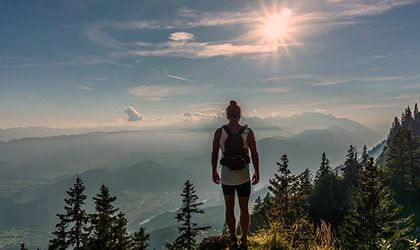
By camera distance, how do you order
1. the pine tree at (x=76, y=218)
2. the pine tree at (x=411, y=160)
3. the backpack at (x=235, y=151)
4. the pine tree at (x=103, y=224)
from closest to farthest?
the backpack at (x=235, y=151) → the pine tree at (x=103, y=224) → the pine tree at (x=76, y=218) → the pine tree at (x=411, y=160)

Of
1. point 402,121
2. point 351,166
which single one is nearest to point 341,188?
point 351,166

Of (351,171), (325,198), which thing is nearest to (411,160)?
(351,171)

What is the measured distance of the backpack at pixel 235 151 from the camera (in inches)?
368

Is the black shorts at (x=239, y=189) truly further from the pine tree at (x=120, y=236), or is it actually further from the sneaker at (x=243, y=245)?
the pine tree at (x=120, y=236)

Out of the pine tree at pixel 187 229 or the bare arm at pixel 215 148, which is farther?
the pine tree at pixel 187 229

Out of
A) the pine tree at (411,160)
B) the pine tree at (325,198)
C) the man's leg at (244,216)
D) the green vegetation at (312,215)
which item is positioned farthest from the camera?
the pine tree at (325,198)

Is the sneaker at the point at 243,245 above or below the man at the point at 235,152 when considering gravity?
below

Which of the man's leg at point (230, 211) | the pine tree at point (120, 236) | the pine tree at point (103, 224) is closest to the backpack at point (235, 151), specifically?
the man's leg at point (230, 211)

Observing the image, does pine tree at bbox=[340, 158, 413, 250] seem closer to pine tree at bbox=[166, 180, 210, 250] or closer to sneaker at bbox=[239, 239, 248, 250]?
pine tree at bbox=[166, 180, 210, 250]

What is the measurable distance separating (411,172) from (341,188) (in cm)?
1658

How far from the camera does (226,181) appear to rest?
377 inches

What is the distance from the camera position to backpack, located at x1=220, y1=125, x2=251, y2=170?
9359mm

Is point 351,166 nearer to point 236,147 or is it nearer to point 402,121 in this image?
point 236,147

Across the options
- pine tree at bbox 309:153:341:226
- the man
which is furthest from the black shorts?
pine tree at bbox 309:153:341:226
